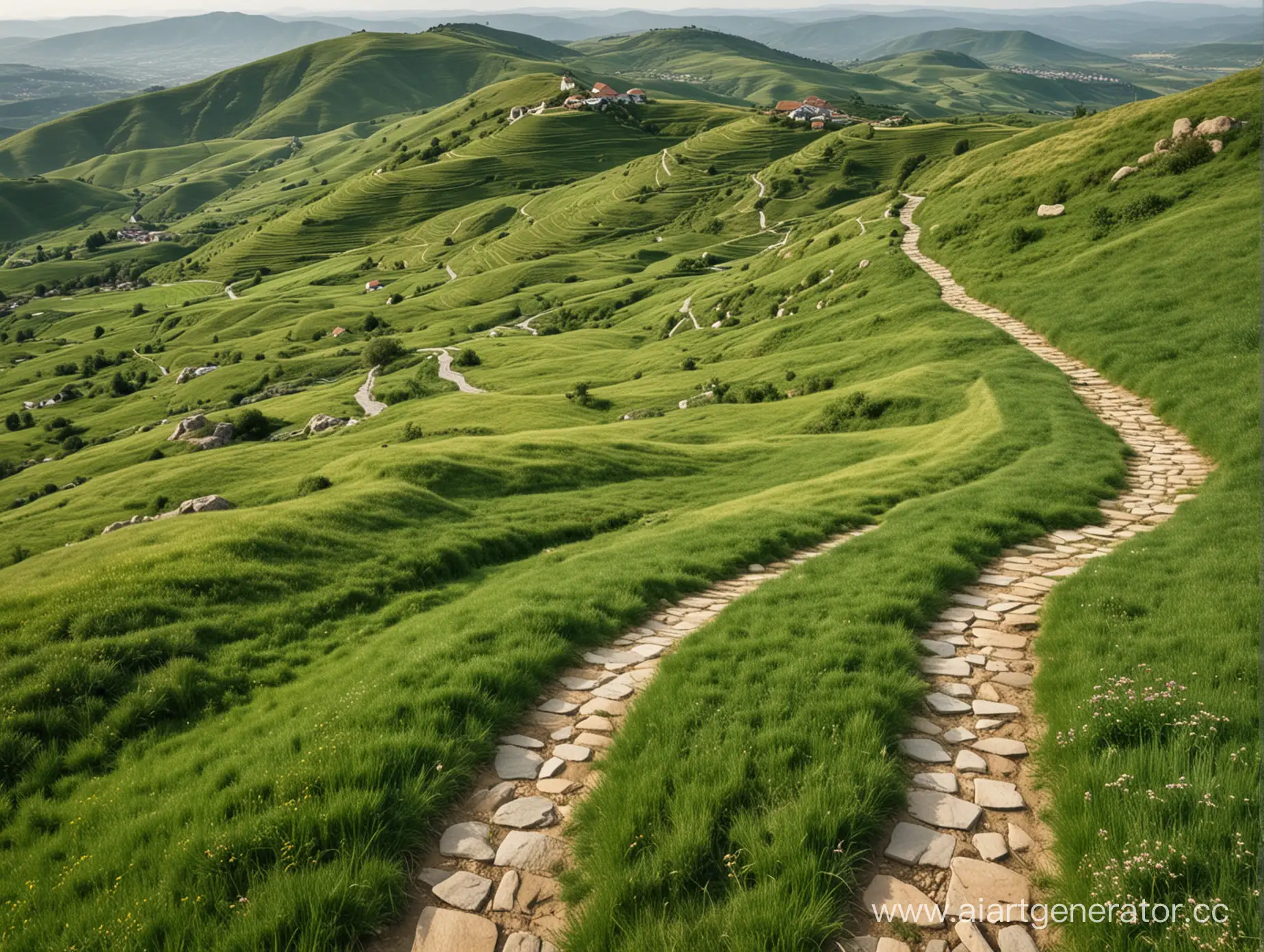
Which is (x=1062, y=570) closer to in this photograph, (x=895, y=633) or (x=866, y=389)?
(x=895, y=633)

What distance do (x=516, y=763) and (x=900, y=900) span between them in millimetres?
4787

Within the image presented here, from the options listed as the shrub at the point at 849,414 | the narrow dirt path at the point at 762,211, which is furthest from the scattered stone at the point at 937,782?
the narrow dirt path at the point at 762,211

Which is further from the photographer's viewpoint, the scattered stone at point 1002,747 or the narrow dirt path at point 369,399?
the narrow dirt path at point 369,399

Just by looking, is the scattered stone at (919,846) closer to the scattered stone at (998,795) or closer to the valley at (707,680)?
the valley at (707,680)

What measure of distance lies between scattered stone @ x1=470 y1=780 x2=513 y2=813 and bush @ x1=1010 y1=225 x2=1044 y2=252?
6209 centimetres

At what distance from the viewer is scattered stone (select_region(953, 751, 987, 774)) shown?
8.48 m

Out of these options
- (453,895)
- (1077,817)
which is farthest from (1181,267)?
(453,895)

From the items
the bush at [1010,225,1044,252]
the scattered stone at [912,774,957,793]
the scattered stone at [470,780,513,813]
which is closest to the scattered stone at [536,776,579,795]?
the scattered stone at [470,780,513,813]

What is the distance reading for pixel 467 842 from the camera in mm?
7875

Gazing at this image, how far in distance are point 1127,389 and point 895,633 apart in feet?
85.0

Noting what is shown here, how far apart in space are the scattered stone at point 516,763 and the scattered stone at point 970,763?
5.13 metres

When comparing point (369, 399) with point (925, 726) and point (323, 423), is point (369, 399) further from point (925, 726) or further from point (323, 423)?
point (925, 726)

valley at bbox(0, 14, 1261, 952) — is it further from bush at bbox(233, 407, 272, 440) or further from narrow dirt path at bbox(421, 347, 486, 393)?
bush at bbox(233, 407, 272, 440)

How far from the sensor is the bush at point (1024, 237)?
57.0 m
